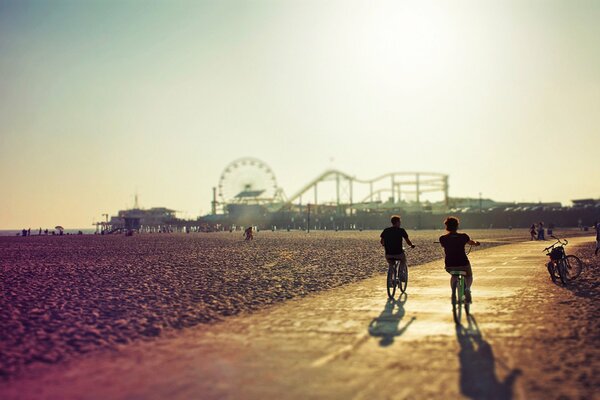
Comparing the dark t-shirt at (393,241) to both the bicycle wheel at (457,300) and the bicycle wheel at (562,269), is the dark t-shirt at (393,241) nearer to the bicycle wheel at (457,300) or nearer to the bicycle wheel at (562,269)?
the bicycle wheel at (457,300)

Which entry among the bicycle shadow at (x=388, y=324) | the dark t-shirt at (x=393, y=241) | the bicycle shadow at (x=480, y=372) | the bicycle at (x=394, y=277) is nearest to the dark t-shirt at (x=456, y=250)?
the bicycle shadow at (x=388, y=324)

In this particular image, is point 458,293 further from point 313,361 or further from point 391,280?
point 313,361

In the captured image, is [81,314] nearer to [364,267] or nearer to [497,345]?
[497,345]

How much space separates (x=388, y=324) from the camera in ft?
27.6

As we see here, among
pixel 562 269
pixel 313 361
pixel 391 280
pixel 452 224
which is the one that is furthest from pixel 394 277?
pixel 313 361

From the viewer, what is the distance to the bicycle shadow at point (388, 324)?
24.4 ft

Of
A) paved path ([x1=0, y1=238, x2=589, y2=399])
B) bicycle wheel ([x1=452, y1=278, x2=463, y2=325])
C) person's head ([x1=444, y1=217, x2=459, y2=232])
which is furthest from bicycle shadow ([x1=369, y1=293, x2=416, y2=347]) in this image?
person's head ([x1=444, y1=217, x2=459, y2=232])

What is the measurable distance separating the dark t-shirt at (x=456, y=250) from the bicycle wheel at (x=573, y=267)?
6574 mm

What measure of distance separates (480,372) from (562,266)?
922cm

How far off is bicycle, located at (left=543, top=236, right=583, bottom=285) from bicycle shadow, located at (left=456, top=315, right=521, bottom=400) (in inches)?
283

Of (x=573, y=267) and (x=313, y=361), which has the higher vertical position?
(x=573, y=267)

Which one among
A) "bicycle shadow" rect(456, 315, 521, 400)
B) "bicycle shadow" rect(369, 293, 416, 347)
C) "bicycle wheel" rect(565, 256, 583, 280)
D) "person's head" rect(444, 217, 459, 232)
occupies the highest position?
"person's head" rect(444, 217, 459, 232)

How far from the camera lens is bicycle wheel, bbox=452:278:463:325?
8.41 metres

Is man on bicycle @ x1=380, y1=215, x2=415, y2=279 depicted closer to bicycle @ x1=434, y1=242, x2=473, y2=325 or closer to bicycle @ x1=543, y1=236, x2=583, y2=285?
bicycle @ x1=434, y1=242, x2=473, y2=325
